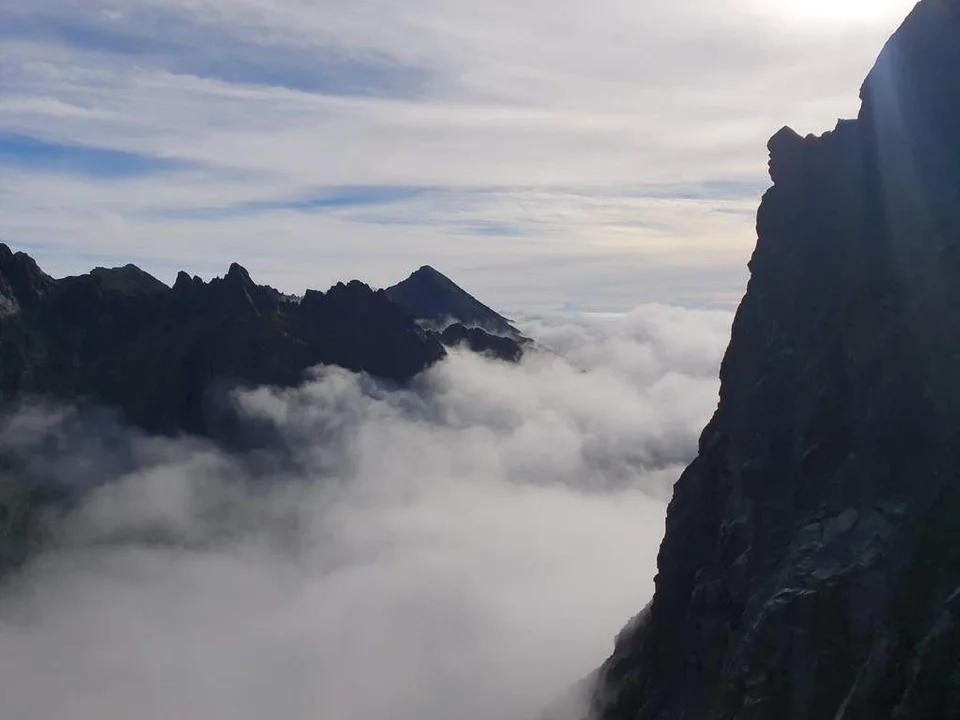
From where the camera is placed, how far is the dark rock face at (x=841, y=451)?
59.6 metres

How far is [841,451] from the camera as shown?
233 ft

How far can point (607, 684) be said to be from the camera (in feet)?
367

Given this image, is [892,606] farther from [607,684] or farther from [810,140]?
[607,684]

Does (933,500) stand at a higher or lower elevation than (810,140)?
lower

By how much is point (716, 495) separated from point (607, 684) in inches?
1348

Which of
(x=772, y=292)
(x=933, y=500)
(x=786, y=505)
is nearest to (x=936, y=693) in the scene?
(x=933, y=500)

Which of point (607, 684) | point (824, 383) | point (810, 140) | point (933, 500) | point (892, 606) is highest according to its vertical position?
point (810, 140)

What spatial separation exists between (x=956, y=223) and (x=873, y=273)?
7.53m

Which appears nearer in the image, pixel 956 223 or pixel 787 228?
pixel 956 223

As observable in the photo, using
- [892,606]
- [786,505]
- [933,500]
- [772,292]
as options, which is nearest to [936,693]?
[892,606]

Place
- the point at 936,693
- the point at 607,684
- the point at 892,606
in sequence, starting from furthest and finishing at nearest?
the point at 607,684 < the point at 892,606 < the point at 936,693

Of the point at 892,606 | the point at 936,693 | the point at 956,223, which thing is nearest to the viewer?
the point at 936,693

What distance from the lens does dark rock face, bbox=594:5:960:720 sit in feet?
195

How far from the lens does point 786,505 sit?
251 feet
